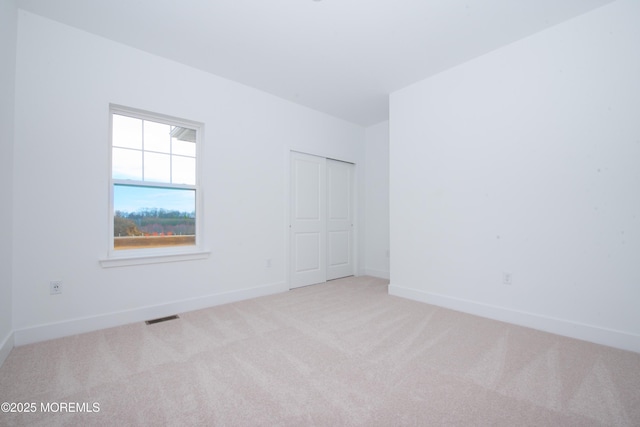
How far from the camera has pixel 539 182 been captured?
263 cm

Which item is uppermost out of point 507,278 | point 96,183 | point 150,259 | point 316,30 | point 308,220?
point 316,30

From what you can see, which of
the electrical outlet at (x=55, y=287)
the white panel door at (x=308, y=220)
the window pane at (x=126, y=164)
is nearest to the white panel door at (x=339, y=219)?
the white panel door at (x=308, y=220)

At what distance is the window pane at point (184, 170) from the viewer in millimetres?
3154

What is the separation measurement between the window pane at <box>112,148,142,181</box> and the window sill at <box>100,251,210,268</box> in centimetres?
86

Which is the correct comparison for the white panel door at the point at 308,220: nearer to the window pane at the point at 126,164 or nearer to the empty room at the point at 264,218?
the empty room at the point at 264,218

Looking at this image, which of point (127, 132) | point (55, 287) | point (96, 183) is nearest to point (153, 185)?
point (96, 183)

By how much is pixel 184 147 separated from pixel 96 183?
99 cm

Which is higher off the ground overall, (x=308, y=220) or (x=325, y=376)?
(x=308, y=220)

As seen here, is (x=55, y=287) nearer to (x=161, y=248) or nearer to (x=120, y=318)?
(x=120, y=318)

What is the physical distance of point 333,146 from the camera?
15.4ft

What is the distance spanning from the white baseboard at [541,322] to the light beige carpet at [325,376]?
0.36 feet

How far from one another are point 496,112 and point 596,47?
0.84 meters

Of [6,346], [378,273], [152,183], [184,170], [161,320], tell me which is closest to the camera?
[6,346]

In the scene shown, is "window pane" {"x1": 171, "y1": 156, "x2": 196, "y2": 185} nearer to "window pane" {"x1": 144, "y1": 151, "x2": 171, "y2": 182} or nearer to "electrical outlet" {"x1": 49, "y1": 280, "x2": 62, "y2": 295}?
"window pane" {"x1": 144, "y1": 151, "x2": 171, "y2": 182}
